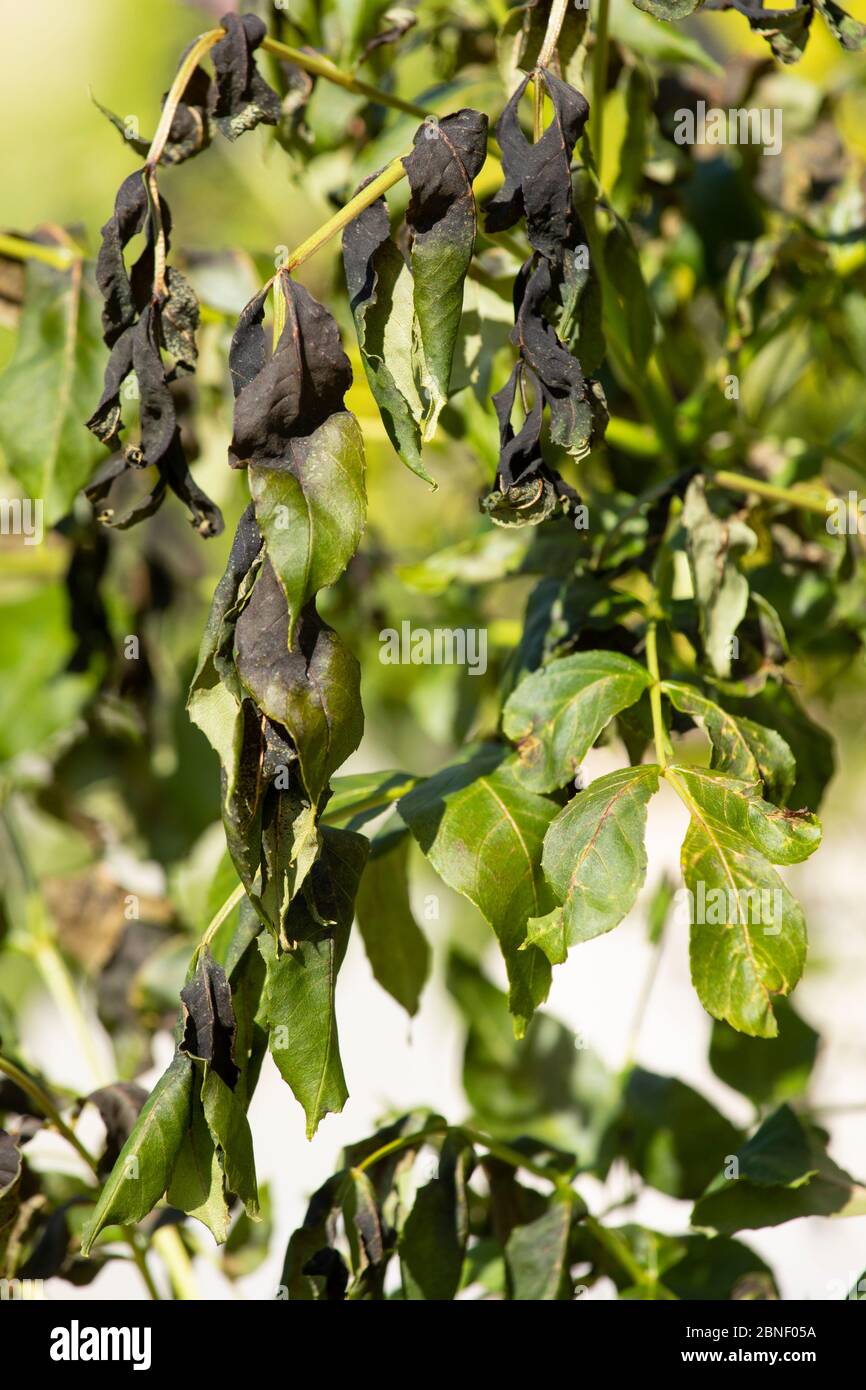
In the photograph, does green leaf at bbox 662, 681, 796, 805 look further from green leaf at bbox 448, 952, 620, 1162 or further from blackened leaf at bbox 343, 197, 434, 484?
green leaf at bbox 448, 952, 620, 1162

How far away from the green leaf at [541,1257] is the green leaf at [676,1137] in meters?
0.10

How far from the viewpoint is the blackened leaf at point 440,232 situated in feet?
1.20

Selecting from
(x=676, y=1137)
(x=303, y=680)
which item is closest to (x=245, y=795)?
(x=303, y=680)

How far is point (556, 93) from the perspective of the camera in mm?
376

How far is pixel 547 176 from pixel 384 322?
6cm

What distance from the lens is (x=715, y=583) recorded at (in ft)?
1.65

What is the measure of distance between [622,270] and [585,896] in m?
0.25

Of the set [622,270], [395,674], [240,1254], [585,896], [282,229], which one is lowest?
[240,1254]

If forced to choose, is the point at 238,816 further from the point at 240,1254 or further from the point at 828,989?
the point at 828,989

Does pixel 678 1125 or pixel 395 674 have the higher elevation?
pixel 395 674

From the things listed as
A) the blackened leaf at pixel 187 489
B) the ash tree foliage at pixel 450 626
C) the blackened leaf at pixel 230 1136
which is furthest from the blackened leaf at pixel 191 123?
the blackened leaf at pixel 230 1136

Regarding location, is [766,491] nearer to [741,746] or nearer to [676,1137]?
[741,746]

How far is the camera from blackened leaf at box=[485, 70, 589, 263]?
37 centimetres
